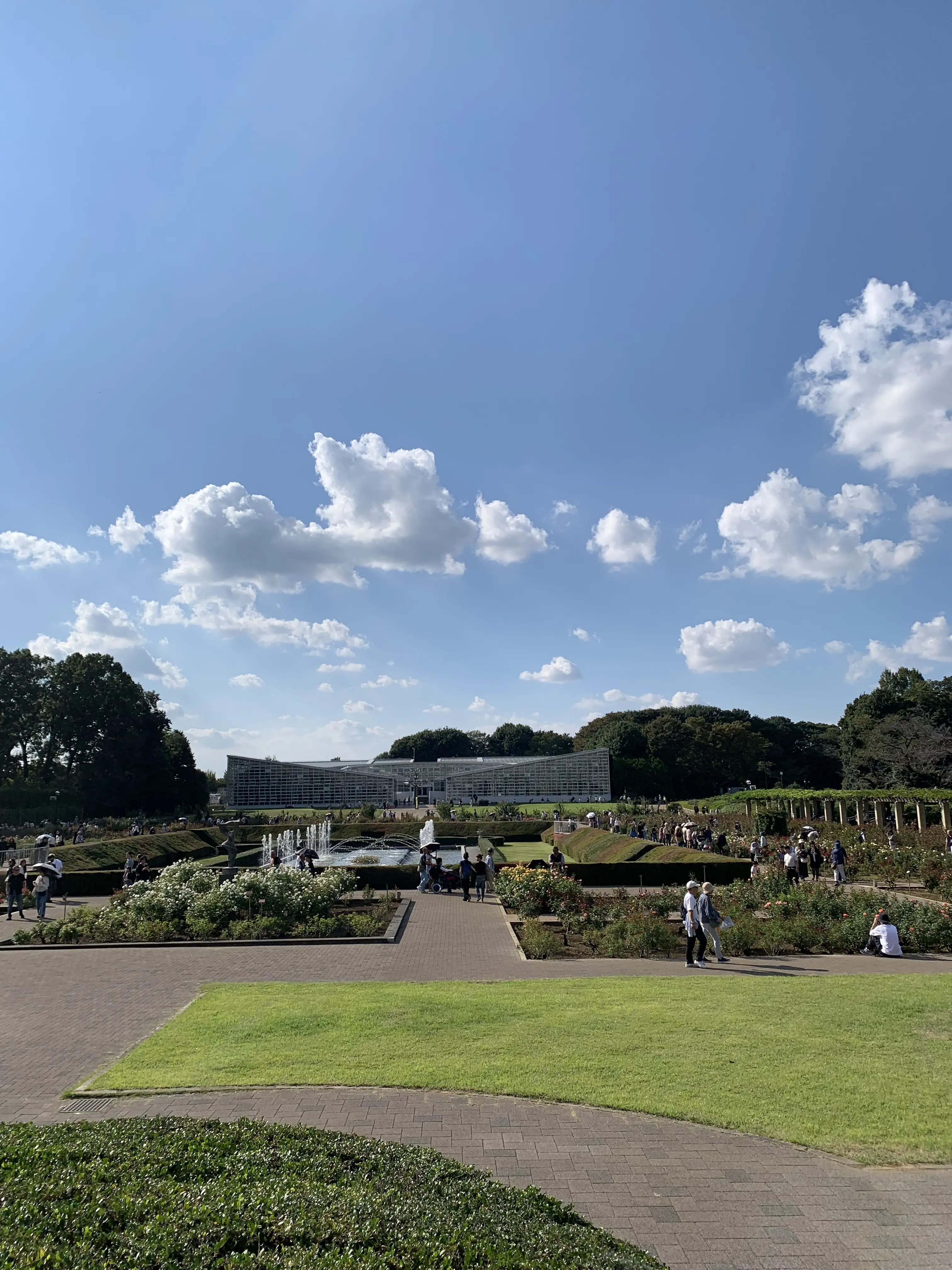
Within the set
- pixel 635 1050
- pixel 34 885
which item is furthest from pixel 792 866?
pixel 34 885

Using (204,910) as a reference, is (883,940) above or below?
below

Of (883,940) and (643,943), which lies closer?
(883,940)

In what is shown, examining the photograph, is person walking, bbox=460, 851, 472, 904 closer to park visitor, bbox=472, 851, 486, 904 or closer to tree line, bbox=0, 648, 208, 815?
park visitor, bbox=472, 851, 486, 904

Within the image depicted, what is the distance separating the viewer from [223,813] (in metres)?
73.2

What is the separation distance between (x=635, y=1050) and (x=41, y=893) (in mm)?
15748

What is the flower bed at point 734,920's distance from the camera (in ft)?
42.1

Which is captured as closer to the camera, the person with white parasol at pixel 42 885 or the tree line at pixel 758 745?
the person with white parasol at pixel 42 885

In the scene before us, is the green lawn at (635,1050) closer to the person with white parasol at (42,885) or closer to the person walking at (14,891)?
the person with white parasol at (42,885)

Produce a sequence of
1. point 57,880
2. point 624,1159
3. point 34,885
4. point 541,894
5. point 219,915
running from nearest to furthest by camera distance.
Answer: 1. point 624,1159
2. point 219,915
3. point 541,894
4. point 34,885
5. point 57,880

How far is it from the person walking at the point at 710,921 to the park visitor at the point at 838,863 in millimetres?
9581

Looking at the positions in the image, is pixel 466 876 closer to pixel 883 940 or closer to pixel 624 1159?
pixel 883 940

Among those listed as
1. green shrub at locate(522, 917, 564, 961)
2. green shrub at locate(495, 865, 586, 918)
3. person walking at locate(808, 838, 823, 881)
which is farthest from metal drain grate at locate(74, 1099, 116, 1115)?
person walking at locate(808, 838, 823, 881)

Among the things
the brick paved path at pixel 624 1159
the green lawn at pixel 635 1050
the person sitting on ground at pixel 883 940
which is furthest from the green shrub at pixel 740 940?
the brick paved path at pixel 624 1159

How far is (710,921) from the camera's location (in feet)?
39.7
